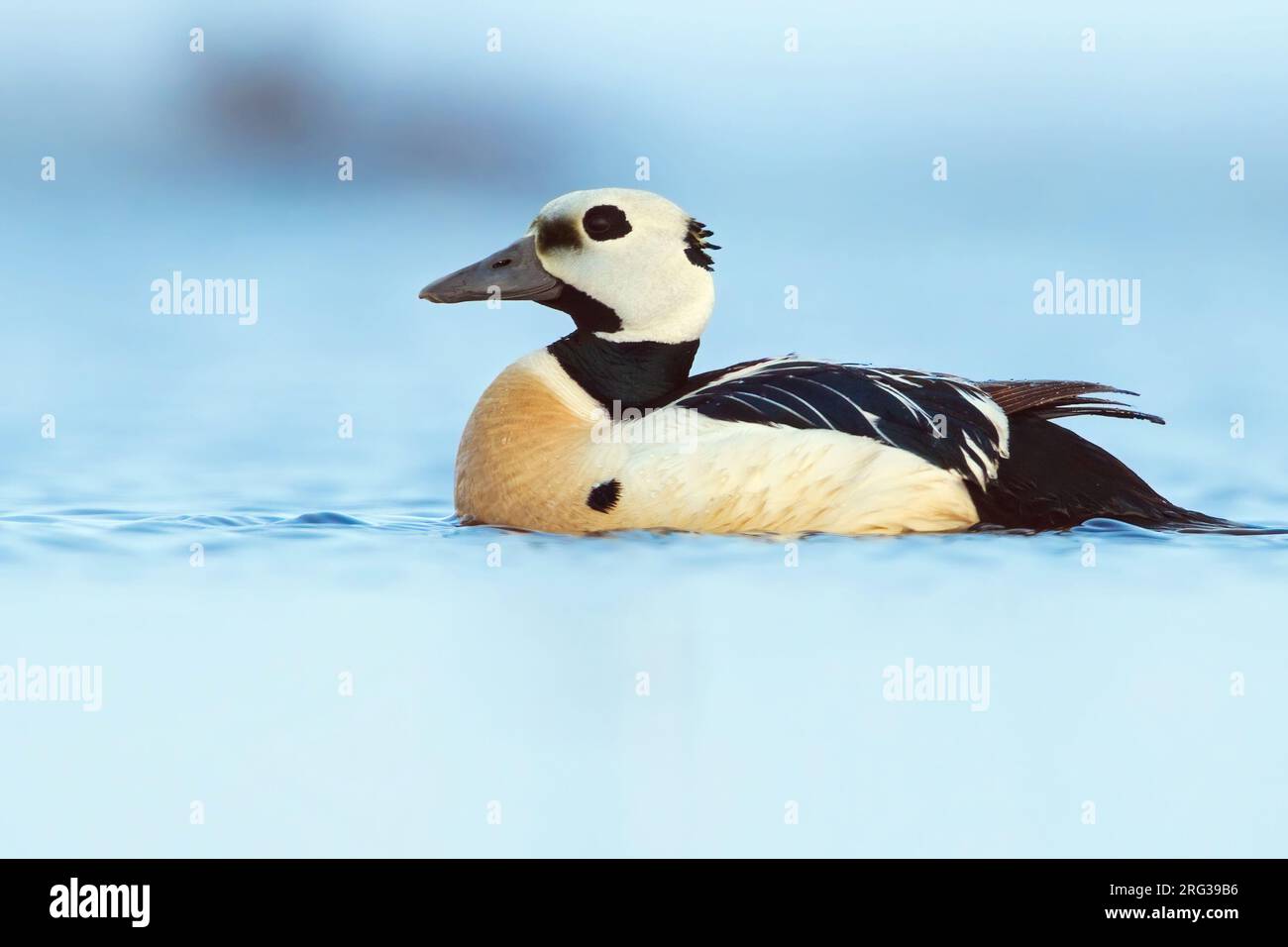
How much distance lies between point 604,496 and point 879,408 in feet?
4.19

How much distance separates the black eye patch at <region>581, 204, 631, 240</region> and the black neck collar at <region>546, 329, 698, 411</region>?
1.54 ft

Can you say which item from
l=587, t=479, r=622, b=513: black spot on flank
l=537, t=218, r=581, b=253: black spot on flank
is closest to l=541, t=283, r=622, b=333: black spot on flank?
l=537, t=218, r=581, b=253: black spot on flank

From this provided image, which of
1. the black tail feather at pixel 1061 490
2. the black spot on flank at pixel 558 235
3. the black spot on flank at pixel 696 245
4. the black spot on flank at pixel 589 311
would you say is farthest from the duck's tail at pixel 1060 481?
the black spot on flank at pixel 558 235

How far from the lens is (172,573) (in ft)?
33.9

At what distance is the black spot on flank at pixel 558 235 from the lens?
36.5 ft

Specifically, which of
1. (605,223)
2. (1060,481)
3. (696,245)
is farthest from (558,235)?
(1060,481)

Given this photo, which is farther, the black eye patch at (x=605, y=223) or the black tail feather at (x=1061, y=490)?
the black eye patch at (x=605, y=223)

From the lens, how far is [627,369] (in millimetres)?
11203

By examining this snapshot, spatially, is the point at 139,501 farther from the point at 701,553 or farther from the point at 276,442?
the point at 701,553

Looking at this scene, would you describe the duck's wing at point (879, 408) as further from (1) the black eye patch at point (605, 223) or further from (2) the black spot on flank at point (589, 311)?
(1) the black eye patch at point (605, 223)

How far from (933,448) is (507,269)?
214 centimetres

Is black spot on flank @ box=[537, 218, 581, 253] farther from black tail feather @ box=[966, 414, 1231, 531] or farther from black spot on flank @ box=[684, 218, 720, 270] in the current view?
black tail feather @ box=[966, 414, 1231, 531]

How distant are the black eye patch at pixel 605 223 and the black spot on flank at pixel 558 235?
61mm

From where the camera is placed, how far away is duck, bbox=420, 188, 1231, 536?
1064 centimetres
